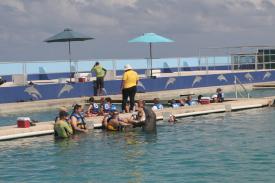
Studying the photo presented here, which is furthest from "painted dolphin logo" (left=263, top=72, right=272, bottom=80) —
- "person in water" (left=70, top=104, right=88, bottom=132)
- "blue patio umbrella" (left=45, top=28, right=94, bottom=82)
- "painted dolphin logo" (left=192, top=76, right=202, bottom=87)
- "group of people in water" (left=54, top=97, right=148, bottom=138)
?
"person in water" (left=70, top=104, right=88, bottom=132)

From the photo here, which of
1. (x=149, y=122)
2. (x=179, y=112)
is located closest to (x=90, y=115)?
(x=149, y=122)

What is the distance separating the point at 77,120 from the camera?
70.0 ft

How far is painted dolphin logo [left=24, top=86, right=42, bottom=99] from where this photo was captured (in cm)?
3234

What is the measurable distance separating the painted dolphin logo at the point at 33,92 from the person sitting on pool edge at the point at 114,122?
10.8m

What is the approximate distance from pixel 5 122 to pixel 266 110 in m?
10.8

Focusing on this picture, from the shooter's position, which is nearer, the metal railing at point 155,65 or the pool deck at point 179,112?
the pool deck at point 179,112

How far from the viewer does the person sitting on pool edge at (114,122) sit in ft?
72.0

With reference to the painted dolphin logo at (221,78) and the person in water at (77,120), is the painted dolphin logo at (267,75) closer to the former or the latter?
the painted dolphin logo at (221,78)

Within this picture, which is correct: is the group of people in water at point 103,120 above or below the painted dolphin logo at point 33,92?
below

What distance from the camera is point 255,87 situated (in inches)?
1704

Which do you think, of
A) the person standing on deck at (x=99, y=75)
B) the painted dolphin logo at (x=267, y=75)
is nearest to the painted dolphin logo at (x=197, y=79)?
the painted dolphin logo at (x=267, y=75)

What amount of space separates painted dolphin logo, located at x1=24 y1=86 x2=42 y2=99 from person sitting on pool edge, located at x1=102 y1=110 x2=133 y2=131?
1080 centimetres

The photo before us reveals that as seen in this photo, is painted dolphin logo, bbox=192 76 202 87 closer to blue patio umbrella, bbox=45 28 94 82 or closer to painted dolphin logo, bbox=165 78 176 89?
painted dolphin logo, bbox=165 78 176 89

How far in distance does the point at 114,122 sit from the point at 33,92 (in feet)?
37.7
